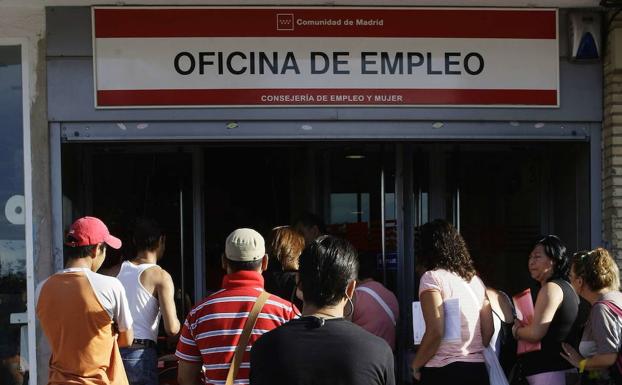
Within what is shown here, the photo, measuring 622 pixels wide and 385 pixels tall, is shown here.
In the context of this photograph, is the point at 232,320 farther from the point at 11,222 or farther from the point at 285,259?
the point at 11,222

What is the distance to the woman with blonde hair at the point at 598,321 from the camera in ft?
13.4

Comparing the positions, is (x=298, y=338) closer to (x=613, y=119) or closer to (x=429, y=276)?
(x=429, y=276)

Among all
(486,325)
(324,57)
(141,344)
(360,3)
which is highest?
(360,3)

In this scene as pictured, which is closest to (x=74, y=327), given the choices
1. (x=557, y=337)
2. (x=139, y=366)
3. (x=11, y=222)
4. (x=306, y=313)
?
(x=139, y=366)

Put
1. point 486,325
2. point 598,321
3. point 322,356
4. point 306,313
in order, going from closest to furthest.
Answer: point 322,356
point 306,313
point 598,321
point 486,325

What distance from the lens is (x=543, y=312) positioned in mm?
4359

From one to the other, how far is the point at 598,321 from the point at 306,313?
214 centimetres

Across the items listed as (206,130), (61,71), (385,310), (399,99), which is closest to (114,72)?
(61,71)

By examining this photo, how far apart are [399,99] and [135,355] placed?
2461mm

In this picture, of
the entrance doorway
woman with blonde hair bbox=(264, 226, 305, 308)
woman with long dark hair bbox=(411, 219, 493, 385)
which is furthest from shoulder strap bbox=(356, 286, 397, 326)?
the entrance doorway

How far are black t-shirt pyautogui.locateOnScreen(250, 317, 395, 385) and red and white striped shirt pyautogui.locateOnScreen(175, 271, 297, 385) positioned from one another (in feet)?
2.31

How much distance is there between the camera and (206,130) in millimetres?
5316

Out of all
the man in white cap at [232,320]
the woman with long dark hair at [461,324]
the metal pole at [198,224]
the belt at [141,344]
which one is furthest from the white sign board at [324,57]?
the man in white cap at [232,320]

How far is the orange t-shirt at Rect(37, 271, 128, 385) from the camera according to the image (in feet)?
12.0
